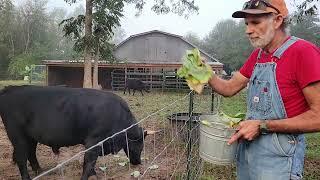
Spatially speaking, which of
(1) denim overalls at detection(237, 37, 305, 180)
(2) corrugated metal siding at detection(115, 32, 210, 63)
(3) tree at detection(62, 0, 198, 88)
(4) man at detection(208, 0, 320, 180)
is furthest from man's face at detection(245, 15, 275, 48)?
(2) corrugated metal siding at detection(115, 32, 210, 63)

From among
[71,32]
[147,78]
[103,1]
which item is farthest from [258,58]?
[147,78]

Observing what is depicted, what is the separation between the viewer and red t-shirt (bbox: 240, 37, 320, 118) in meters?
2.36

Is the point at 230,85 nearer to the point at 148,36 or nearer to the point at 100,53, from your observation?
the point at 100,53

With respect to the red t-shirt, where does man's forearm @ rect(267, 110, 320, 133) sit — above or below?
below

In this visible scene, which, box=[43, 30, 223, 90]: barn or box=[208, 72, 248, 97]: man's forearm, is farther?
box=[43, 30, 223, 90]: barn

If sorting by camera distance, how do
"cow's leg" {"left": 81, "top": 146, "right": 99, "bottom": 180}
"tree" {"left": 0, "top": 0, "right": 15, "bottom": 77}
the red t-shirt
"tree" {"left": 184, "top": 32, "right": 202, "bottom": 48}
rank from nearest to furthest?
the red t-shirt
"cow's leg" {"left": 81, "top": 146, "right": 99, "bottom": 180}
"tree" {"left": 0, "top": 0, "right": 15, "bottom": 77}
"tree" {"left": 184, "top": 32, "right": 202, "bottom": 48}

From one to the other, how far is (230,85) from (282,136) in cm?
68

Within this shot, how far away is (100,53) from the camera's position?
882 inches

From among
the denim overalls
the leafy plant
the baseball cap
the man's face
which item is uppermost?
the baseball cap

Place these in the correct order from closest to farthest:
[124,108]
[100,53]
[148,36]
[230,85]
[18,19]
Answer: [230,85]
[124,108]
[100,53]
[148,36]
[18,19]

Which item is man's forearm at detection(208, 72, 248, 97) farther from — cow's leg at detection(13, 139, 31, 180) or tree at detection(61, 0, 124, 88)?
tree at detection(61, 0, 124, 88)

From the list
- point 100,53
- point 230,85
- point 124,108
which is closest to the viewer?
point 230,85

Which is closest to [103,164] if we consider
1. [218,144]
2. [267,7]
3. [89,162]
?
[89,162]

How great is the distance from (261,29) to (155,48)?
112ft
